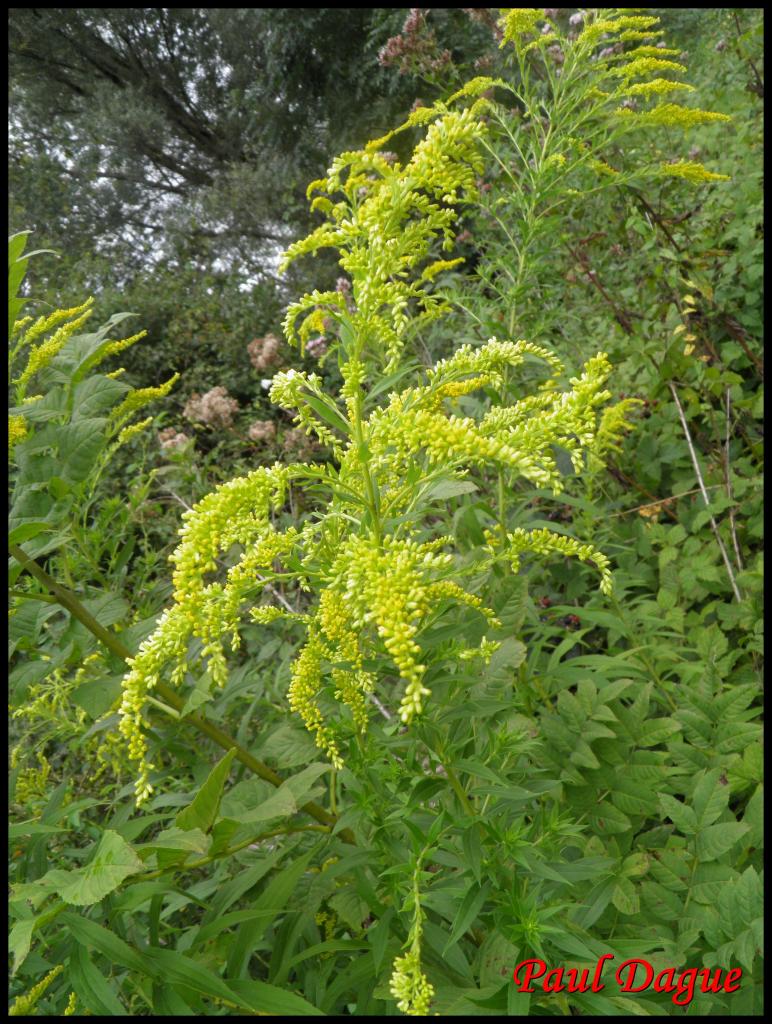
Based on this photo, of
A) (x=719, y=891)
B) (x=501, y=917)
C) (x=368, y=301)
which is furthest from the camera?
(x=719, y=891)

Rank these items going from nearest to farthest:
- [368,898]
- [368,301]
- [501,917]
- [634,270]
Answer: [368,301] → [501,917] → [368,898] → [634,270]

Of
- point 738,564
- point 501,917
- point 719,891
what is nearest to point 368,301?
point 501,917

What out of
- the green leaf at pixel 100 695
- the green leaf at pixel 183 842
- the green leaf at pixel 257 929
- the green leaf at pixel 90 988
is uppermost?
the green leaf at pixel 100 695

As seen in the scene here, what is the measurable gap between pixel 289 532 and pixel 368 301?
16.4 inches

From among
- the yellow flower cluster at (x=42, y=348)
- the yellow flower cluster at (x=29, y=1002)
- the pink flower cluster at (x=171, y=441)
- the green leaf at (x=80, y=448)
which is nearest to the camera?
the yellow flower cluster at (x=29, y=1002)

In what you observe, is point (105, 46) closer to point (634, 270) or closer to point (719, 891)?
point (634, 270)

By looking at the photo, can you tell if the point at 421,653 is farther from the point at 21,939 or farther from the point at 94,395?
the point at 94,395

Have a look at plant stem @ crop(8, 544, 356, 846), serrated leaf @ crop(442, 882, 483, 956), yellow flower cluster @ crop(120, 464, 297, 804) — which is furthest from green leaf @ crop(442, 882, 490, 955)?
yellow flower cluster @ crop(120, 464, 297, 804)

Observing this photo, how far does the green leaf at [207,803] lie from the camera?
1.16 m

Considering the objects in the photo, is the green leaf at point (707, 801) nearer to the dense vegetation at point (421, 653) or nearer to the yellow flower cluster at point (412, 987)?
the dense vegetation at point (421, 653)

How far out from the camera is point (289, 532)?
3.90ft

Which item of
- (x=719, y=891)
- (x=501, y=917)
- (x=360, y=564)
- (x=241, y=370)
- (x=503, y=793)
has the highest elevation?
(x=241, y=370)

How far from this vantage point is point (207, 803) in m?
1.20

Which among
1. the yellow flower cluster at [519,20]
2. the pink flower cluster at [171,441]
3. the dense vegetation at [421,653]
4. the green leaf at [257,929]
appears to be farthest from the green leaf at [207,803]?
the yellow flower cluster at [519,20]
